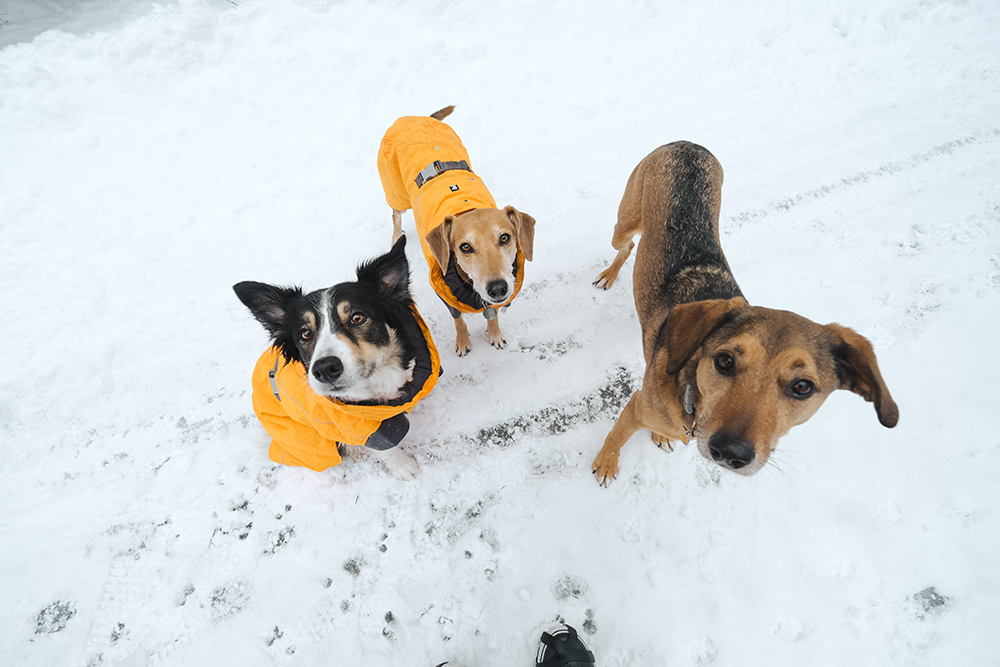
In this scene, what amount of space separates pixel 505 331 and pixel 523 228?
1105 mm

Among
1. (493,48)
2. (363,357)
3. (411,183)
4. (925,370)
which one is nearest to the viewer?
(363,357)

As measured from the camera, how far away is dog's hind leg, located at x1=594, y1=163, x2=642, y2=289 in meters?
3.74

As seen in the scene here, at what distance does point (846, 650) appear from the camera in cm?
265

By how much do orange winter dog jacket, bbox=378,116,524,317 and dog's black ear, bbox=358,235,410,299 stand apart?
0.60m

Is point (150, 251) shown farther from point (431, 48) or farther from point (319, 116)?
point (431, 48)

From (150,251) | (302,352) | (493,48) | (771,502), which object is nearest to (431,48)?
(493,48)

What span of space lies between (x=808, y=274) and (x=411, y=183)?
417 centimetres

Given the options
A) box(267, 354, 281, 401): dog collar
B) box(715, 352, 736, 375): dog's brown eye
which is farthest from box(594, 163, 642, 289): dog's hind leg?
box(267, 354, 281, 401): dog collar

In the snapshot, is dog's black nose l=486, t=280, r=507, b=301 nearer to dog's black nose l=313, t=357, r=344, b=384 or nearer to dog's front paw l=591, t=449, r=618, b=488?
dog's black nose l=313, t=357, r=344, b=384

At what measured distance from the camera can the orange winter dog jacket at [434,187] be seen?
3553 mm

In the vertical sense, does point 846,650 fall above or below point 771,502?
below

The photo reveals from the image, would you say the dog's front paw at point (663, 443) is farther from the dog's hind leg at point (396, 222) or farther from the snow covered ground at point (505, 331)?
the dog's hind leg at point (396, 222)

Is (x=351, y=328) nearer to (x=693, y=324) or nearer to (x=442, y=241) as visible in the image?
(x=442, y=241)

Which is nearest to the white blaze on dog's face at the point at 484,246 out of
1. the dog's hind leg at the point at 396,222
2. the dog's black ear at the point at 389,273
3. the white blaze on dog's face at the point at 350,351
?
the dog's black ear at the point at 389,273
